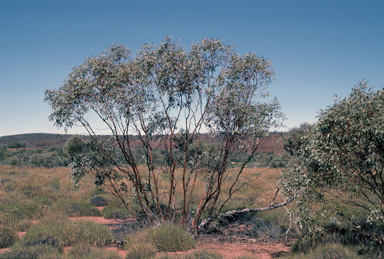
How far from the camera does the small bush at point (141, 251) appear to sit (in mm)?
6804

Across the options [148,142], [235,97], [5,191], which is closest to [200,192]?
[148,142]

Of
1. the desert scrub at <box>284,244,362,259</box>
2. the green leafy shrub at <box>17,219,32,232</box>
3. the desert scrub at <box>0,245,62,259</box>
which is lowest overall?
the green leafy shrub at <box>17,219,32,232</box>

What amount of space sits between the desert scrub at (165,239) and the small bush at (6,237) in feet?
12.4

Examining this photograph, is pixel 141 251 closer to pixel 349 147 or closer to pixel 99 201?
pixel 349 147

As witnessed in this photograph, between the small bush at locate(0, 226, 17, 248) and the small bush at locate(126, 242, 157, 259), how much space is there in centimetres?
425

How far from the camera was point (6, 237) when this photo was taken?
27.3 ft

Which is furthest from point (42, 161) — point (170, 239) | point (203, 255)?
point (203, 255)

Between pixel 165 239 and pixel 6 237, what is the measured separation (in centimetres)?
513

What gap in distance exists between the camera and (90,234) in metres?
8.34

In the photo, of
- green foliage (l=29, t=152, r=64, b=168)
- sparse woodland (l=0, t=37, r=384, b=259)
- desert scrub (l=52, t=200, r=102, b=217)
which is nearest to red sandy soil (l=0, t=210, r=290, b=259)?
sparse woodland (l=0, t=37, r=384, b=259)

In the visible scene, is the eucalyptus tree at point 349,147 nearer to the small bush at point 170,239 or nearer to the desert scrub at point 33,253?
the small bush at point 170,239

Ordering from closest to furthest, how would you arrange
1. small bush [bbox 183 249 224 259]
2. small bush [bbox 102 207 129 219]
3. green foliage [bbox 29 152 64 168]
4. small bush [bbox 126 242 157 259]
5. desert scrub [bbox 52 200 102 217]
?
small bush [bbox 183 249 224 259], small bush [bbox 126 242 157 259], desert scrub [bbox 52 200 102 217], small bush [bbox 102 207 129 219], green foliage [bbox 29 152 64 168]

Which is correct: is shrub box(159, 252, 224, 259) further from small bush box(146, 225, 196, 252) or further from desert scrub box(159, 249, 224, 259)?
small bush box(146, 225, 196, 252)

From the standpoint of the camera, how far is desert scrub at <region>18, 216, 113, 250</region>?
7.64 meters
